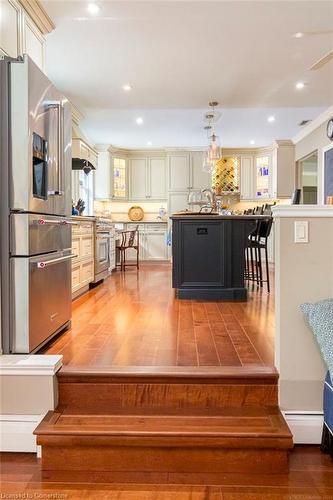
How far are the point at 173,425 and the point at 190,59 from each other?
376 cm

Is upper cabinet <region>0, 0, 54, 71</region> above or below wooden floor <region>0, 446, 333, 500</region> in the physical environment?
above

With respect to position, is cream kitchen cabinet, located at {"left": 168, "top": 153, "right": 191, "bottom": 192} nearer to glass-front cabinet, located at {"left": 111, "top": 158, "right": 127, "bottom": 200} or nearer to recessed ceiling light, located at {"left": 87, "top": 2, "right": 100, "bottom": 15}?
glass-front cabinet, located at {"left": 111, "top": 158, "right": 127, "bottom": 200}

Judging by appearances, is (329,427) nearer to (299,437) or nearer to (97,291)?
(299,437)

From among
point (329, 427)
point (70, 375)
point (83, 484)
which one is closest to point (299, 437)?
point (329, 427)

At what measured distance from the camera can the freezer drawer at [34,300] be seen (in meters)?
2.20

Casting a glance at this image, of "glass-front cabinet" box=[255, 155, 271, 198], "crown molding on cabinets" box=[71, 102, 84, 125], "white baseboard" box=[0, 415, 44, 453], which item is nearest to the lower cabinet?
"glass-front cabinet" box=[255, 155, 271, 198]

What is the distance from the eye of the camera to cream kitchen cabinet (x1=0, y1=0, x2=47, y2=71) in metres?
2.62

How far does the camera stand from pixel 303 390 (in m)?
2.03

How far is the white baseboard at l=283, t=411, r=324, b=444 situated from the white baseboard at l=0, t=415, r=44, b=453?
1.32 meters

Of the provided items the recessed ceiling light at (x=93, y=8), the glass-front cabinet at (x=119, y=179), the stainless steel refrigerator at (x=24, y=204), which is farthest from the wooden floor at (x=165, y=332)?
the glass-front cabinet at (x=119, y=179)

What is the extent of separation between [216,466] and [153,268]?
613 cm

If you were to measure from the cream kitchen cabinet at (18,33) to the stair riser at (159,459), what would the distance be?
8.05 feet

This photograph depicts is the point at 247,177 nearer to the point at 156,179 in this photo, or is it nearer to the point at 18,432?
the point at 156,179

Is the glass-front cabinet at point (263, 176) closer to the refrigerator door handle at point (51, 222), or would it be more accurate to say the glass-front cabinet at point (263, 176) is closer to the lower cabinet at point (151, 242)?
the lower cabinet at point (151, 242)
